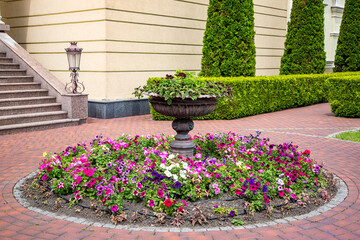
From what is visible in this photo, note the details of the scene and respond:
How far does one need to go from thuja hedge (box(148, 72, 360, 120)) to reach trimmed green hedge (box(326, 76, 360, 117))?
1.87 meters

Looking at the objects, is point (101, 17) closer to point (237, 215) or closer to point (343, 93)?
point (343, 93)

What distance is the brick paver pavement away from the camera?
412 centimetres

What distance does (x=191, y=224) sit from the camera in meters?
4.36

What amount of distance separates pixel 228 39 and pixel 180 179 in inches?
346

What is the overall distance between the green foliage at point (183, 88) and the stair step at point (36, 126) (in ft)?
16.2

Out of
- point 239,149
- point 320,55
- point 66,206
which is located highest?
point 320,55

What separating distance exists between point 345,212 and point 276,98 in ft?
31.8

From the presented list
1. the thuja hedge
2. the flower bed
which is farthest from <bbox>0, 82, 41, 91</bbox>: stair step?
the flower bed

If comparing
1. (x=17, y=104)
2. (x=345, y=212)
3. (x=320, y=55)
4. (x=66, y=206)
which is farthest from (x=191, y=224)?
(x=320, y=55)

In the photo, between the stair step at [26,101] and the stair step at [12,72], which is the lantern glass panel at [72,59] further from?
the stair step at [12,72]

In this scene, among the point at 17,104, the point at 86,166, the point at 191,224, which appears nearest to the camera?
the point at 191,224

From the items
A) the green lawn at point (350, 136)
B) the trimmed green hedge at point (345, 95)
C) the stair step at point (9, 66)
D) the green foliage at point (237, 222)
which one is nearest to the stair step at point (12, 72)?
the stair step at point (9, 66)

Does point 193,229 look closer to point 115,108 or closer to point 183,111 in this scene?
point 183,111

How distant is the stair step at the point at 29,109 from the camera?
33.7 ft
